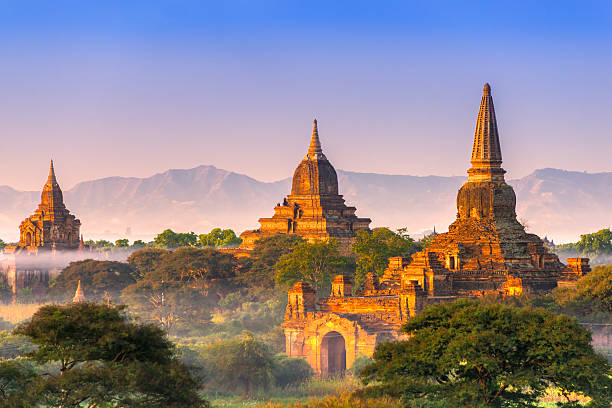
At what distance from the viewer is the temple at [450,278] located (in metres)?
72.6

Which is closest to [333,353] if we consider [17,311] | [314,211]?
[17,311]

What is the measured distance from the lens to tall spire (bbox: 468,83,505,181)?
83562mm

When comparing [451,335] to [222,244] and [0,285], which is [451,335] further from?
[222,244]

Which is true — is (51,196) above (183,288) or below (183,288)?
above

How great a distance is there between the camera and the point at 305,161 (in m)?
118

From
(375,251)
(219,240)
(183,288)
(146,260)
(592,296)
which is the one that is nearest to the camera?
(592,296)

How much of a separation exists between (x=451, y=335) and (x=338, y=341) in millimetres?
27624

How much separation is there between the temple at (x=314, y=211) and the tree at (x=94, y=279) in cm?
1044

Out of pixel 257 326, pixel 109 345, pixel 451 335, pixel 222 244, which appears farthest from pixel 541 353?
pixel 222 244

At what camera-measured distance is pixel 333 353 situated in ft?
241

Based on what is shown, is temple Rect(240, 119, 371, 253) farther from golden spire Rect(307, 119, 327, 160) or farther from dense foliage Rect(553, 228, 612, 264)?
dense foliage Rect(553, 228, 612, 264)

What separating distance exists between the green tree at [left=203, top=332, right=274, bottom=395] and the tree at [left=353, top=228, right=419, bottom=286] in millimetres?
23918

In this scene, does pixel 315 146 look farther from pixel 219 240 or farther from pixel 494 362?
pixel 494 362

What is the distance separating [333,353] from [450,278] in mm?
7773
